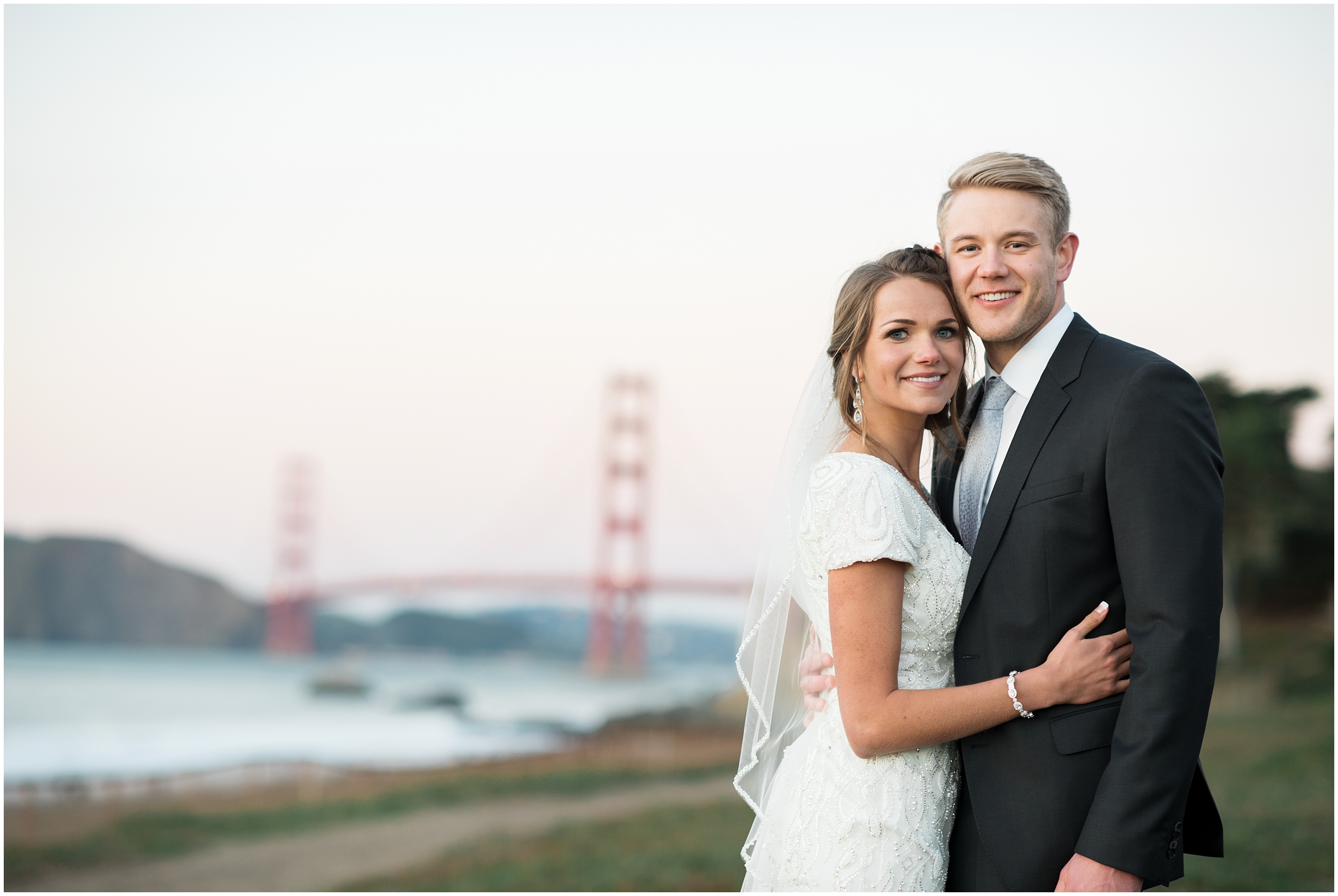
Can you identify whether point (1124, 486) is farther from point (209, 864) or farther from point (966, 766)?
point (209, 864)

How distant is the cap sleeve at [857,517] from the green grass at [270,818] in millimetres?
10279

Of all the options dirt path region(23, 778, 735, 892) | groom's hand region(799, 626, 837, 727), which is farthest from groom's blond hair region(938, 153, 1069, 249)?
dirt path region(23, 778, 735, 892)

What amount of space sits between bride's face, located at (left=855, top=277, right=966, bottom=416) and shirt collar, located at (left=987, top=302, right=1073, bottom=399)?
0.08 meters

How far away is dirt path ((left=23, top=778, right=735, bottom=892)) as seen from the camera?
884 centimetres

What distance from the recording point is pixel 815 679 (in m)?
1.76

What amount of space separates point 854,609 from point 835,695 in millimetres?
243

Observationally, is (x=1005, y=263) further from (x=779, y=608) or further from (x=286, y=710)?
(x=286, y=710)

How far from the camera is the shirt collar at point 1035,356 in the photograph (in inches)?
63.3

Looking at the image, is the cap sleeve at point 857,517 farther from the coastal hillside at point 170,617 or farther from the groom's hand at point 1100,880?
the coastal hillside at point 170,617

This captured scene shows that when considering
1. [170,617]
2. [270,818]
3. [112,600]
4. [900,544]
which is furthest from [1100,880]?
[112,600]

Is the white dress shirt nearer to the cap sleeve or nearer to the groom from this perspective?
the groom

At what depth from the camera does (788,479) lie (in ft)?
6.15

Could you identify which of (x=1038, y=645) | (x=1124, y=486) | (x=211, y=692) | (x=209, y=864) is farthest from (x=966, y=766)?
(x=211, y=692)

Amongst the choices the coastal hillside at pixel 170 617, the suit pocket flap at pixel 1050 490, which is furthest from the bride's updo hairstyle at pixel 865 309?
the coastal hillside at pixel 170 617
